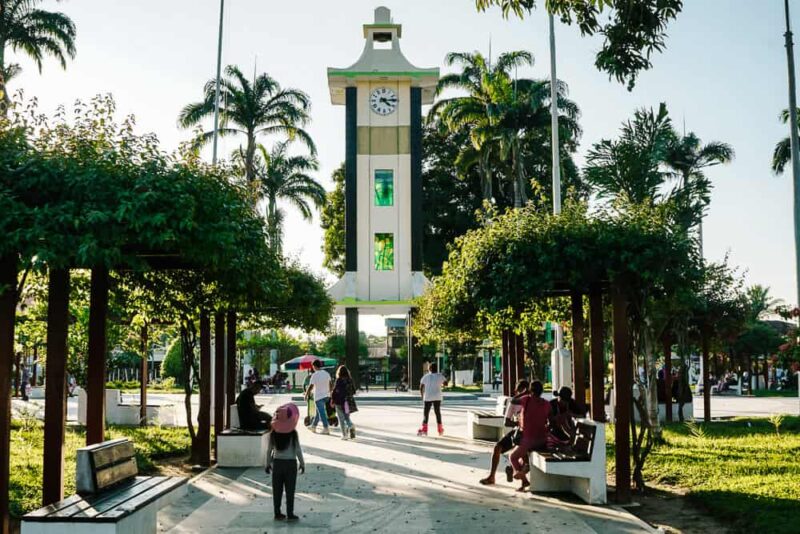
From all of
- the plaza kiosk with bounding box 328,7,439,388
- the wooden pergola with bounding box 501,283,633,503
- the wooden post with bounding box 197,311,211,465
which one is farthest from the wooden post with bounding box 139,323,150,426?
the plaza kiosk with bounding box 328,7,439,388

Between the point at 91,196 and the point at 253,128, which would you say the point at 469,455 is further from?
the point at 253,128

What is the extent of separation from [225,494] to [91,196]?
5340mm

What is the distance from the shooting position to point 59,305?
9.20m

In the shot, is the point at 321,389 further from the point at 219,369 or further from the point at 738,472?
the point at 738,472

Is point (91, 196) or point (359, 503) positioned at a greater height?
point (91, 196)

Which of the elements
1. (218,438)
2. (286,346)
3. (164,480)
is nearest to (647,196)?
(218,438)

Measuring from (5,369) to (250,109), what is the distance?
3491 cm

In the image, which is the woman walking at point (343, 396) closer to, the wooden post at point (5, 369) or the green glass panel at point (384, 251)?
the wooden post at point (5, 369)

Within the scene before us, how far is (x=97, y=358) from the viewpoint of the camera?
9.96 meters

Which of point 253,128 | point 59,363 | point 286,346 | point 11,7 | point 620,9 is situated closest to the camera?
point 620,9

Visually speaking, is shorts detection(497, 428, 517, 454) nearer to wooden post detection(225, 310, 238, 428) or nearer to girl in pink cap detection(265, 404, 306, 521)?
girl in pink cap detection(265, 404, 306, 521)

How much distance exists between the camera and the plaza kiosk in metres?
42.5

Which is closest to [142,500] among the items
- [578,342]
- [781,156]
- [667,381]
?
[578,342]

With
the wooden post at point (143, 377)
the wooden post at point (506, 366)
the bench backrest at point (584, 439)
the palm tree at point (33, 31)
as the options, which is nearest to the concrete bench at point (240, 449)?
the bench backrest at point (584, 439)
